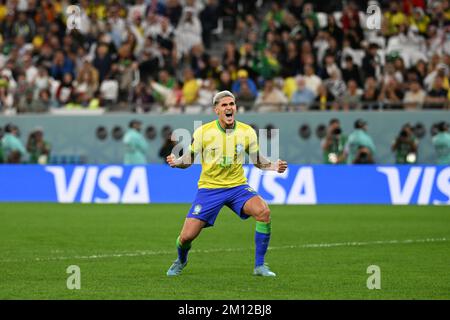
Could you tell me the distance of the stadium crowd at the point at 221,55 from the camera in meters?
27.5

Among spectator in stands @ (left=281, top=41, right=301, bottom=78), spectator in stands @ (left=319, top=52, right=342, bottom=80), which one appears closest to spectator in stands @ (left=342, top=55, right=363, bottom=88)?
spectator in stands @ (left=319, top=52, right=342, bottom=80)

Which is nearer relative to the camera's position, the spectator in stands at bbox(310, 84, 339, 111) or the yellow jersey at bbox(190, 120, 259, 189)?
the yellow jersey at bbox(190, 120, 259, 189)

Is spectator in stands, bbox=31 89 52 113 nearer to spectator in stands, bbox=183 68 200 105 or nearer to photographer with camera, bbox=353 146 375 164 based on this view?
spectator in stands, bbox=183 68 200 105

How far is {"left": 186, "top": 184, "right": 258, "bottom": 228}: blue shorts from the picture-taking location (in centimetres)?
1223

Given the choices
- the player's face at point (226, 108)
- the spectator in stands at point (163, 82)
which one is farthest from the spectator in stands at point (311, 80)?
the player's face at point (226, 108)

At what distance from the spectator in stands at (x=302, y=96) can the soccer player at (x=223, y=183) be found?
51.1 feet

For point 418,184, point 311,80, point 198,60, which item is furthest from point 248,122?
point 418,184

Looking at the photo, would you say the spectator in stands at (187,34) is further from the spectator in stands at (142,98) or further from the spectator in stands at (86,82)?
the spectator in stands at (86,82)

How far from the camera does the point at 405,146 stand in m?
27.1

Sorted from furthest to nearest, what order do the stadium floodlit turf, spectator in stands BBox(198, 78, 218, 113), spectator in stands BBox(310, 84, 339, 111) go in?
spectator in stands BBox(198, 78, 218, 113) → spectator in stands BBox(310, 84, 339, 111) → the stadium floodlit turf

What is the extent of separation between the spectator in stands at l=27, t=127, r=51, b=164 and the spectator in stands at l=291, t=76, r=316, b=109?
276 inches

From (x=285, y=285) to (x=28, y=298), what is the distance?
272 centimetres

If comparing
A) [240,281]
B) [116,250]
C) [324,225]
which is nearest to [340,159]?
[324,225]
